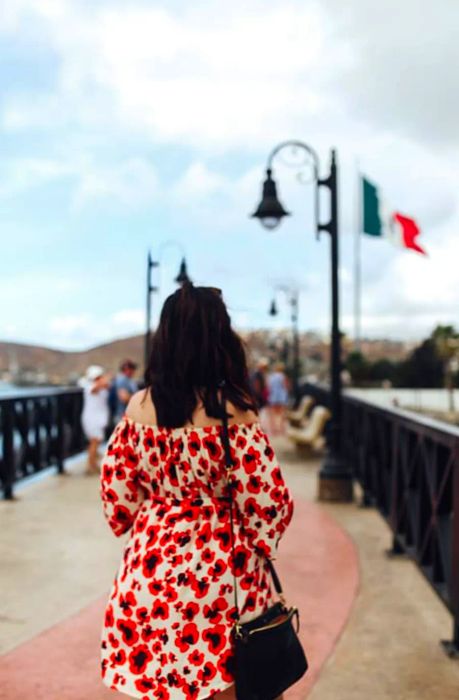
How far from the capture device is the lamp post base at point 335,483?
32.9ft

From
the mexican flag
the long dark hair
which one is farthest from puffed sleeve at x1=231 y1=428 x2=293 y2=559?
the mexican flag

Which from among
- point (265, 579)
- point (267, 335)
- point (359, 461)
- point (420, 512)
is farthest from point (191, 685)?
point (267, 335)

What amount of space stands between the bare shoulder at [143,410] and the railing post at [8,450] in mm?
7361

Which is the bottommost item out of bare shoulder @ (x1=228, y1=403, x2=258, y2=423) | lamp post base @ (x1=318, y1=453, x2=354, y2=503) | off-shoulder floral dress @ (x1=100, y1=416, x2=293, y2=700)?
lamp post base @ (x1=318, y1=453, x2=354, y2=503)

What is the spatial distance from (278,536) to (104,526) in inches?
238

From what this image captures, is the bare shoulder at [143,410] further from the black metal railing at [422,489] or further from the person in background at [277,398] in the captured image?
the person in background at [277,398]

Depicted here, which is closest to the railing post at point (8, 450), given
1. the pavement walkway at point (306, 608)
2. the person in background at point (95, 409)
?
the pavement walkway at point (306, 608)

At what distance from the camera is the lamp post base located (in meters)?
10.0

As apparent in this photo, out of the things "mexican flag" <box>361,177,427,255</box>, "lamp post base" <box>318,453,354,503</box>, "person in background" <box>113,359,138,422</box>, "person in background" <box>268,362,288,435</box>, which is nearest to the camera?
"lamp post base" <box>318,453,354,503</box>

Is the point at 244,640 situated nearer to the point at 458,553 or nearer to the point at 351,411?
the point at 458,553

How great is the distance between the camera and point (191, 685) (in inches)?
96.0

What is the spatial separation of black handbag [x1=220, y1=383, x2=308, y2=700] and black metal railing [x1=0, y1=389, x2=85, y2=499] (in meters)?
7.52

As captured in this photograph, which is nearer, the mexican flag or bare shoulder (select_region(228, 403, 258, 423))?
bare shoulder (select_region(228, 403, 258, 423))

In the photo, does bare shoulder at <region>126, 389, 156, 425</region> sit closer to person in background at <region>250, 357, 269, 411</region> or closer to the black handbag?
the black handbag
